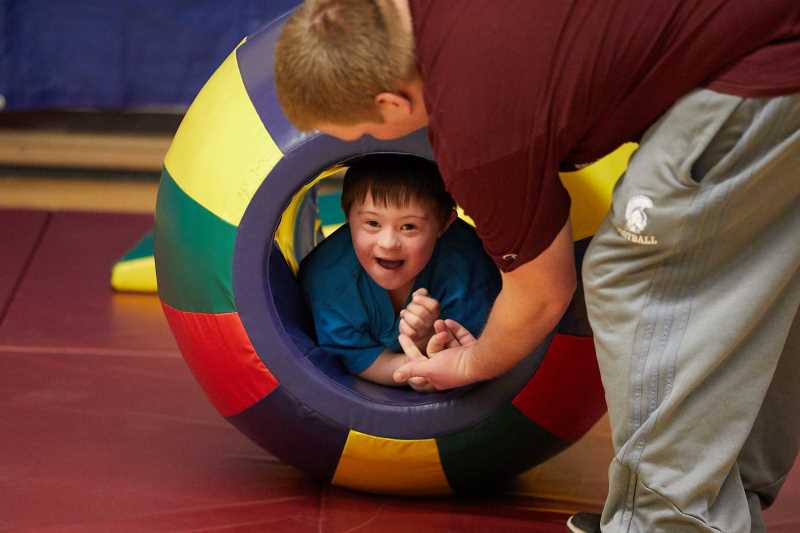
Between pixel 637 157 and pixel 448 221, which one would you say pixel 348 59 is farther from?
pixel 448 221

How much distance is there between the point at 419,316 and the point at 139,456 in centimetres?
62

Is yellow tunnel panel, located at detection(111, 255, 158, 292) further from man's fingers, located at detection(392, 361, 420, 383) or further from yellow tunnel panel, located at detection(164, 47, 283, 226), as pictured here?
man's fingers, located at detection(392, 361, 420, 383)

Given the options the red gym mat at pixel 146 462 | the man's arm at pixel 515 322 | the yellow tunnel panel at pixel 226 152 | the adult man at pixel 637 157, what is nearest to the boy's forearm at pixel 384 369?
the man's arm at pixel 515 322

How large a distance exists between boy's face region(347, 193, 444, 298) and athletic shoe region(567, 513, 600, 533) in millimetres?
519

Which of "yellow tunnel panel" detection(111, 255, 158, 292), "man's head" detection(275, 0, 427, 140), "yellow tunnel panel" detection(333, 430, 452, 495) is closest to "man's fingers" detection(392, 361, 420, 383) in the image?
"yellow tunnel panel" detection(333, 430, 452, 495)

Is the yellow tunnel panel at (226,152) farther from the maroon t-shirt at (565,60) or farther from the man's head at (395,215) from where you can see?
the maroon t-shirt at (565,60)

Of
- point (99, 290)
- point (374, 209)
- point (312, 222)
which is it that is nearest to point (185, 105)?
point (99, 290)

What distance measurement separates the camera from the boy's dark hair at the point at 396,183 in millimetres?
2135

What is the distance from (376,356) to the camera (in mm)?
2178

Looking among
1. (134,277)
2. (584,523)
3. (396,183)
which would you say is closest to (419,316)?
(396,183)

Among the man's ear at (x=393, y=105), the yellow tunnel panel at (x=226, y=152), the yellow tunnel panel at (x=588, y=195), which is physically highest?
the man's ear at (x=393, y=105)

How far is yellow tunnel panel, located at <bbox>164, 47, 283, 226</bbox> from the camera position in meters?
1.97

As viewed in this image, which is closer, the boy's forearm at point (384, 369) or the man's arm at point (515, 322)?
the man's arm at point (515, 322)

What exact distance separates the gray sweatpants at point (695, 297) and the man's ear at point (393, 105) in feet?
0.98
